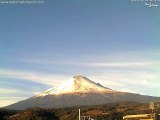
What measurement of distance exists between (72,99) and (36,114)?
123450 mm

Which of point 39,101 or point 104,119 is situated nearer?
point 104,119

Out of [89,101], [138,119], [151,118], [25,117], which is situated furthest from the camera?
[89,101]

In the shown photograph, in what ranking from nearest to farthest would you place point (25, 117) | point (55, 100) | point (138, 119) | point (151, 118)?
1. point (151, 118)
2. point (138, 119)
3. point (25, 117)
4. point (55, 100)

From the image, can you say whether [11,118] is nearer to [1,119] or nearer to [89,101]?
[1,119]

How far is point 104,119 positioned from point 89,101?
11610 cm

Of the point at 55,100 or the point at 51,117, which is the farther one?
the point at 55,100

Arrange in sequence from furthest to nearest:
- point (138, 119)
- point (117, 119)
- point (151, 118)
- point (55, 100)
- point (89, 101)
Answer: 1. point (55, 100)
2. point (89, 101)
3. point (117, 119)
4. point (138, 119)
5. point (151, 118)

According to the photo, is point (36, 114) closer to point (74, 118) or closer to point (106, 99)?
point (74, 118)

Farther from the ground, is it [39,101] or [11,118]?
[39,101]

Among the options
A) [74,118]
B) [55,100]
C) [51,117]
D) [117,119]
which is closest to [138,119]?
[117,119]

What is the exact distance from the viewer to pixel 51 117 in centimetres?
7806

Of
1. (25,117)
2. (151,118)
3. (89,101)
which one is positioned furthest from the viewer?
(89,101)

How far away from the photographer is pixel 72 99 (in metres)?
198

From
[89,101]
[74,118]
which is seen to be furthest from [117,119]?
[89,101]
